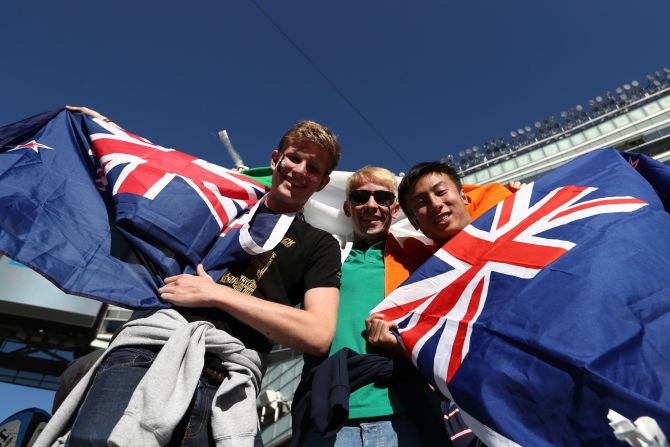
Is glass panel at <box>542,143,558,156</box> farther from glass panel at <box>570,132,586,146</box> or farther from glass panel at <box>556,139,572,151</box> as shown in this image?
glass panel at <box>570,132,586,146</box>

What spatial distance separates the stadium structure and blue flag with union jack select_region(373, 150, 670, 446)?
47.3 feet

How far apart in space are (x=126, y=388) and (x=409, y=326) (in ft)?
4.44

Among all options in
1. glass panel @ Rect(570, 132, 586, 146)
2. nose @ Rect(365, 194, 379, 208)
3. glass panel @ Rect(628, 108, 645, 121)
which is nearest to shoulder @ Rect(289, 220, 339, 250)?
nose @ Rect(365, 194, 379, 208)

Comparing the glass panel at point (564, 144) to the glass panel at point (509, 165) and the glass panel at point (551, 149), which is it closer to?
the glass panel at point (551, 149)

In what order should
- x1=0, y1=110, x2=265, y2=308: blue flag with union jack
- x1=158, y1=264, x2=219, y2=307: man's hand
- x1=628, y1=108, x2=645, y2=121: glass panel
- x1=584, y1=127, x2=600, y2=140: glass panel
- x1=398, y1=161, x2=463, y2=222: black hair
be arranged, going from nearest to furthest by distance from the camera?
x1=158, y1=264, x2=219, y2=307: man's hand
x1=0, y1=110, x2=265, y2=308: blue flag with union jack
x1=398, y1=161, x2=463, y2=222: black hair
x1=628, y1=108, x2=645, y2=121: glass panel
x1=584, y1=127, x2=600, y2=140: glass panel

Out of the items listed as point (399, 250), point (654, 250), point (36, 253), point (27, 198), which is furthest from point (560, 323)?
point (27, 198)

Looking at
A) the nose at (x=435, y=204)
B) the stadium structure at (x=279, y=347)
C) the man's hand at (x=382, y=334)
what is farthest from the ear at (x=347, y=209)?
the stadium structure at (x=279, y=347)

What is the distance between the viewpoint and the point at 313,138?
277 cm

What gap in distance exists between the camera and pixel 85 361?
2979 mm

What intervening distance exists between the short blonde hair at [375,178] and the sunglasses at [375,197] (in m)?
0.11

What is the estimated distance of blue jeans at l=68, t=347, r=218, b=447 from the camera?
1508mm

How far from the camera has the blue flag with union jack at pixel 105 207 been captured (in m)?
2.23

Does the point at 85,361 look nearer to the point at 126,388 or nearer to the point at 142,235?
the point at 142,235

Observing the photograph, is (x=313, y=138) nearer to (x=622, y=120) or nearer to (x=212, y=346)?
(x=212, y=346)
